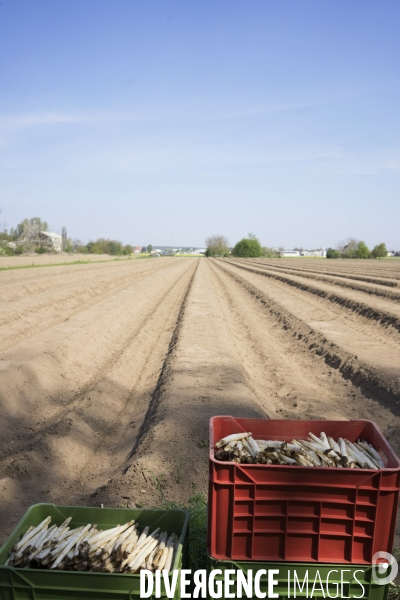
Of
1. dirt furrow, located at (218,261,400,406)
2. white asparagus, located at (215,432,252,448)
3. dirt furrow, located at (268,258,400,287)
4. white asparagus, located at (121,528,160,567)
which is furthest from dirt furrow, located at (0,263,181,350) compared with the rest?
dirt furrow, located at (268,258,400,287)

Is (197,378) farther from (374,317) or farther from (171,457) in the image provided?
(374,317)

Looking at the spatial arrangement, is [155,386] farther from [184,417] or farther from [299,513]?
[299,513]

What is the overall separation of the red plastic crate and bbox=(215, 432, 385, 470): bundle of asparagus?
197 millimetres

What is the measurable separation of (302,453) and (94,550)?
1459 millimetres

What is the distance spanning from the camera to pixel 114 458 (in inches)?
257

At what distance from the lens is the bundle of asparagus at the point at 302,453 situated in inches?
126

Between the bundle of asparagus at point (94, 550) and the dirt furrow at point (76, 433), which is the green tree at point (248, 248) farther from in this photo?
the bundle of asparagus at point (94, 550)

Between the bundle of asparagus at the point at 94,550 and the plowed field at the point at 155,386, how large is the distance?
1556 mm

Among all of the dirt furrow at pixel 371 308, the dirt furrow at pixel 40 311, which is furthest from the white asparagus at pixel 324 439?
the dirt furrow at pixel 371 308

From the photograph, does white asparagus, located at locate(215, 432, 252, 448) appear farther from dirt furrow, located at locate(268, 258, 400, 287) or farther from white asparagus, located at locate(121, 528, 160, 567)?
dirt furrow, located at locate(268, 258, 400, 287)

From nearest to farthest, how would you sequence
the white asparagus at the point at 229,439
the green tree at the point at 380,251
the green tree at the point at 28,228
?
the white asparagus at the point at 229,439 < the green tree at the point at 28,228 < the green tree at the point at 380,251

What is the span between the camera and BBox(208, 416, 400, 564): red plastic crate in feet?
9.59

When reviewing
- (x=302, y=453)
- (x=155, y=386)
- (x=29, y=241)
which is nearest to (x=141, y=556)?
(x=302, y=453)

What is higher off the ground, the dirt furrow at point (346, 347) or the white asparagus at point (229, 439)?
the white asparagus at point (229, 439)
